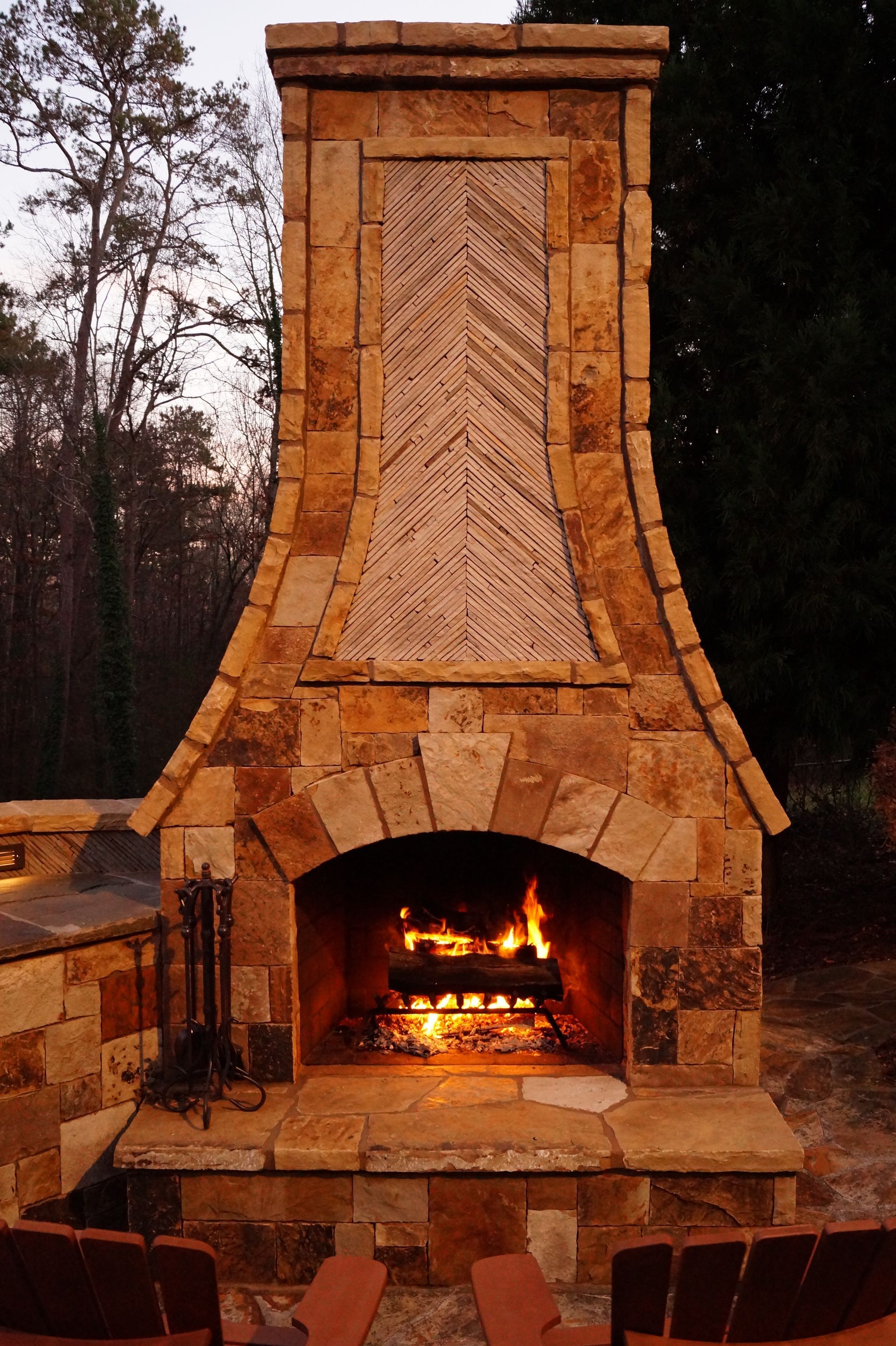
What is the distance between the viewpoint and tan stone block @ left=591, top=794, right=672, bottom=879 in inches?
166

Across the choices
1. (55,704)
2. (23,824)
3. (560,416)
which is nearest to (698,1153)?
(560,416)

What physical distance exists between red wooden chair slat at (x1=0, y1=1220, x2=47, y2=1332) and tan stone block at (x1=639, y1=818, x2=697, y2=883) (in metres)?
2.77

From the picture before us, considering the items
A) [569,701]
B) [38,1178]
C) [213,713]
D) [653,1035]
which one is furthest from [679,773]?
[38,1178]

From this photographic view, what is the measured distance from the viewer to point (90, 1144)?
4152 millimetres

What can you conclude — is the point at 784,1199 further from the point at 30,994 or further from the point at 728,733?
the point at 30,994

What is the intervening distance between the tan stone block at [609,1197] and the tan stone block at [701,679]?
200 cm

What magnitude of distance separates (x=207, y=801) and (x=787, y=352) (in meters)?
5.30

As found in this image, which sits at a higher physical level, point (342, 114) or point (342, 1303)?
point (342, 114)

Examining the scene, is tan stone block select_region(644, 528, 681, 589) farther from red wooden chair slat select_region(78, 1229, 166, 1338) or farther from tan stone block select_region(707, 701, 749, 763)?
red wooden chair slat select_region(78, 1229, 166, 1338)

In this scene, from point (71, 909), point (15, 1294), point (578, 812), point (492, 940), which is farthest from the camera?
point (492, 940)

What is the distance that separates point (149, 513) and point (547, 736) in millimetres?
14896

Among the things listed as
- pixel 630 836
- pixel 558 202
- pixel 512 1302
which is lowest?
pixel 512 1302

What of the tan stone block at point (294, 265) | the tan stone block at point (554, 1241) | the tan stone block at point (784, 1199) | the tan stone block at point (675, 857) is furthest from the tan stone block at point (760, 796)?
the tan stone block at point (294, 265)

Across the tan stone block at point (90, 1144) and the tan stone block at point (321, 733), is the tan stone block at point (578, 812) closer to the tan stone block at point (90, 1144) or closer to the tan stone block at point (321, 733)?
the tan stone block at point (321, 733)
